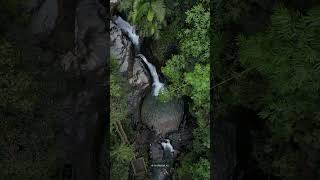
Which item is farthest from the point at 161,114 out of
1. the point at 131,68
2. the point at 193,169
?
the point at 193,169

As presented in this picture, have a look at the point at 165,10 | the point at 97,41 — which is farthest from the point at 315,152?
the point at 97,41

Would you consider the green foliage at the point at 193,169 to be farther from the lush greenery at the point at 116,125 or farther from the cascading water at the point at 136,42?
the cascading water at the point at 136,42

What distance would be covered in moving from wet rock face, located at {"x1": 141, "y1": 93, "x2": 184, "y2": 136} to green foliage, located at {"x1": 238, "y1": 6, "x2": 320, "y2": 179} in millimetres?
1359

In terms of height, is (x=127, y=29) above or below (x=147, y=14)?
below

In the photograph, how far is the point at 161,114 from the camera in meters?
5.72

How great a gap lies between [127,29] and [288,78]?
2.52 meters

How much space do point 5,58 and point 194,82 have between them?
2.39 metres

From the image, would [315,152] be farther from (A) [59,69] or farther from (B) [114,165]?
(A) [59,69]

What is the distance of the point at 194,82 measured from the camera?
5.09 meters

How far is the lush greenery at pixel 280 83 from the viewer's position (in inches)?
139

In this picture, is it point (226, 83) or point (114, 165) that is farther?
point (114, 165)

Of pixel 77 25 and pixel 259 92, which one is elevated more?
pixel 77 25

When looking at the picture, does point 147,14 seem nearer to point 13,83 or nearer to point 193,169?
point 13,83

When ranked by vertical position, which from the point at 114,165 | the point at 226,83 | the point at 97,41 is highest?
the point at 97,41
